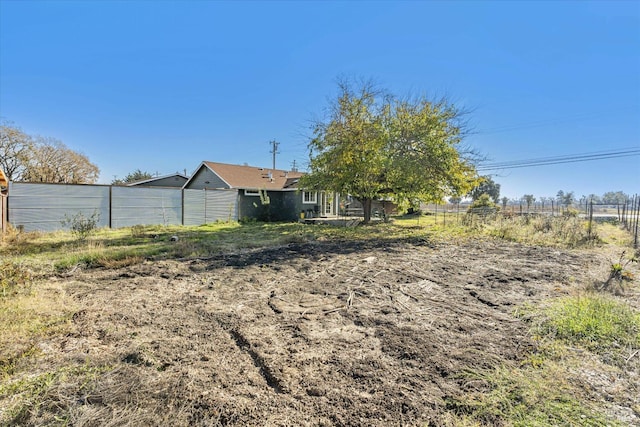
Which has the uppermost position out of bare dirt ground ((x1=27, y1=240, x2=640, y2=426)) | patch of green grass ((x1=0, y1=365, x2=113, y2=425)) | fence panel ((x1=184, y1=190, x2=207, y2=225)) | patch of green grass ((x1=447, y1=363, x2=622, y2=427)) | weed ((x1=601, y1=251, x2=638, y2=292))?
fence panel ((x1=184, y1=190, x2=207, y2=225))

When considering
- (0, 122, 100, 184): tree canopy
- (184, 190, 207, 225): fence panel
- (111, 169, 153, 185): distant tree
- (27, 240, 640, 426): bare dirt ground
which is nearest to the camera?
(27, 240, 640, 426): bare dirt ground

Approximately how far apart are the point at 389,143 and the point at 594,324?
455 inches

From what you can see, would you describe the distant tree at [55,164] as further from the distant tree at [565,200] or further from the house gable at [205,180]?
the distant tree at [565,200]

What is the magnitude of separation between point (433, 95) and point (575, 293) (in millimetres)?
12062

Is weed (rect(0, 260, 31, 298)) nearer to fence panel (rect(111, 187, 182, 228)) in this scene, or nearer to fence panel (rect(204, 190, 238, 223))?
fence panel (rect(111, 187, 182, 228))

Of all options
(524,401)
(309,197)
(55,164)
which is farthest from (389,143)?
(55,164)

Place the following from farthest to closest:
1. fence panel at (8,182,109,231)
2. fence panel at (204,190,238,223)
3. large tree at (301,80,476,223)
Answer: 1. fence panel at (204,190,238,223)
2. large tree at (301,80,476,223)
3. fence panel at (8,182,109,231)

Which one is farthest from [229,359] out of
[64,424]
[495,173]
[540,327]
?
[495,173]

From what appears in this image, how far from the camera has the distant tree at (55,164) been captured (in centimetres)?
2122

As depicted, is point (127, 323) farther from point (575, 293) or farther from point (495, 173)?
point (495, 173)

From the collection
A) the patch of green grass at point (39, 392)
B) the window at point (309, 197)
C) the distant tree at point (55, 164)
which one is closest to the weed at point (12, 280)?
the patch of green grass at point (39, 392)

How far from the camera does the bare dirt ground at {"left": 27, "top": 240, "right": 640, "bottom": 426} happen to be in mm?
1971

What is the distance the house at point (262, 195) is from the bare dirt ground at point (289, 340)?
12882 millimetres

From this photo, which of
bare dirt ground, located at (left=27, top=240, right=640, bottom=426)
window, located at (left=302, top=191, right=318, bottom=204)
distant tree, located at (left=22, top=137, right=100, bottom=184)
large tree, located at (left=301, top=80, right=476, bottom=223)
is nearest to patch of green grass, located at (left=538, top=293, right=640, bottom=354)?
bare dirt ground, located at (left=27, top=240, right=640, bottom=426)
